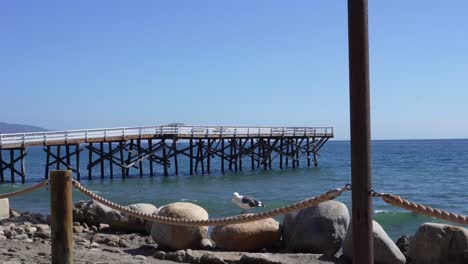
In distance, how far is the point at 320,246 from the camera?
9633 millimetres

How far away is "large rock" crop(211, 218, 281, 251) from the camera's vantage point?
995 cm

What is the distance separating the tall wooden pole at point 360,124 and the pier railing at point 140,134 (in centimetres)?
2696

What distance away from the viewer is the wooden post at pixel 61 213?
5.59 meters

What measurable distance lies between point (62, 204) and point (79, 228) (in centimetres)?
658

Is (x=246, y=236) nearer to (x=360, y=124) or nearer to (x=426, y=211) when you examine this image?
(x=426, y=211)

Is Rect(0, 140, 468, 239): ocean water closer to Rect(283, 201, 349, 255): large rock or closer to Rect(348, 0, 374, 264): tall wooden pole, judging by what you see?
Rect(283, 201, 349, 255): large rock

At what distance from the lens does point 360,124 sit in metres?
3.72

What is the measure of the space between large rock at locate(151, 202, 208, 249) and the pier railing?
20507 mm

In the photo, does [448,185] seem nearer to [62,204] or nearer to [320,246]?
[320,246]

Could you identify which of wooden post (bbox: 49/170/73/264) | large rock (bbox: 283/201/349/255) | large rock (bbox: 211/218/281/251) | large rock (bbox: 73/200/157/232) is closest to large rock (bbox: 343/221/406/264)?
large rock (bbox: 283/201/349/255)

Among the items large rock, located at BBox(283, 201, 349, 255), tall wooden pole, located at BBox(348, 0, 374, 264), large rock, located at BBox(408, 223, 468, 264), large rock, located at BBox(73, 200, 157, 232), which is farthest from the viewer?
large rock, located at BBox(73, 200, 157, 232)

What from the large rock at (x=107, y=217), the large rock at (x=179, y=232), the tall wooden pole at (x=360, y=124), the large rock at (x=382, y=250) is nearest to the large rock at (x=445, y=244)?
the large rock at (x=382, y=250)

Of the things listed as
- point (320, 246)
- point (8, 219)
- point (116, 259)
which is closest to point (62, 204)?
point (116, 259)

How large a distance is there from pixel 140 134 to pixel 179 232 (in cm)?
2430
